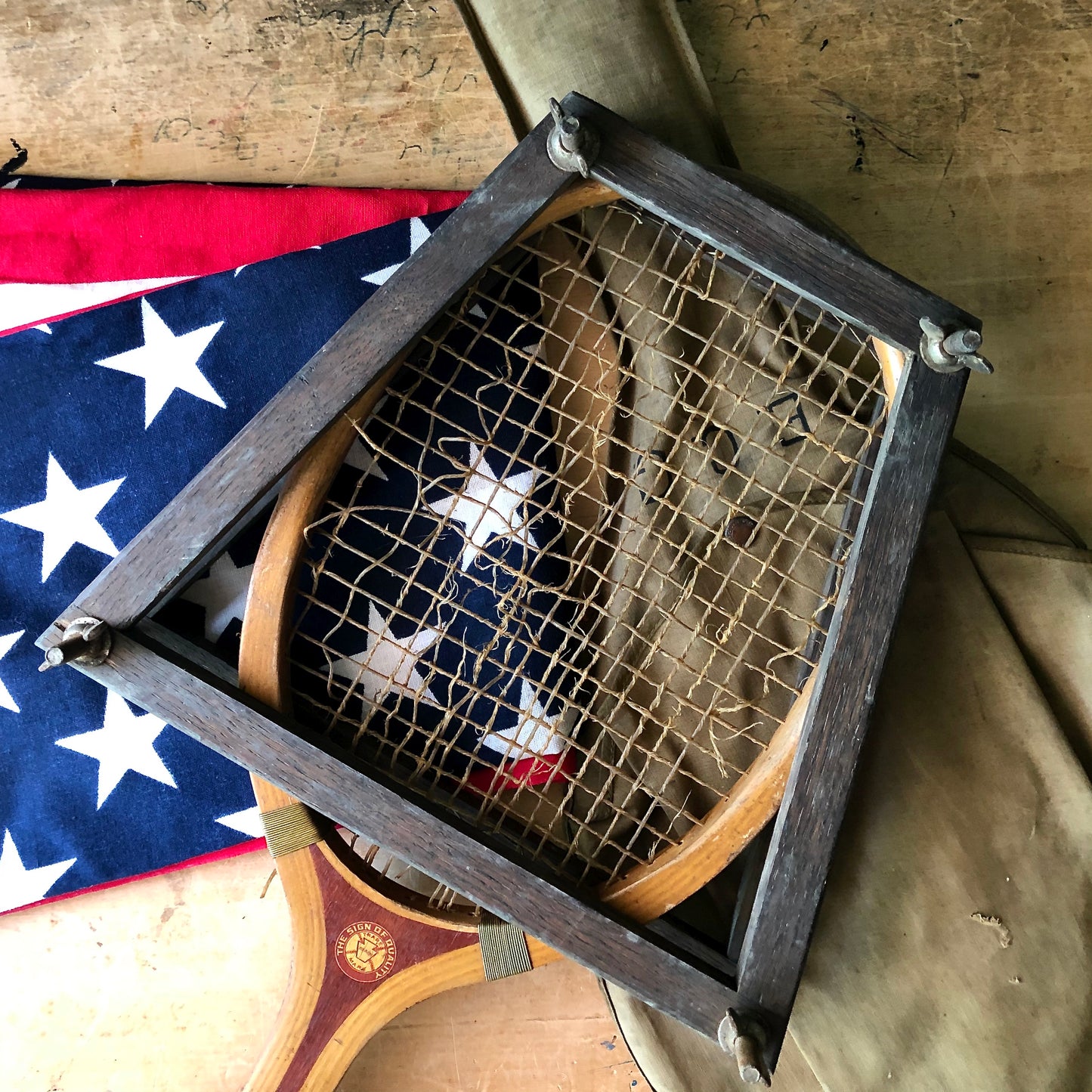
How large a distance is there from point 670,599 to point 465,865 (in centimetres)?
26

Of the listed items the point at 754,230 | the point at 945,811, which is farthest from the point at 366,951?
the point at 754,230

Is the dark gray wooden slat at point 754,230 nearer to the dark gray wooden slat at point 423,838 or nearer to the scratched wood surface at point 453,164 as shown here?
the scratched wood surface at point 453,164

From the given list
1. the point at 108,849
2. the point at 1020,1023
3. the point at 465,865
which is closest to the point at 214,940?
the point at 108,849

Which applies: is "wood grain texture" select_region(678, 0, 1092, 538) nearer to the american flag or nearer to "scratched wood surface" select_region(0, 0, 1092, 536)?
"scratched wood surface" select_region(0, 0, 1092, 536)

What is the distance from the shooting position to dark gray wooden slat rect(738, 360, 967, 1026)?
0.55 m

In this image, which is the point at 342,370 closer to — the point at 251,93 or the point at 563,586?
the point at 563,586

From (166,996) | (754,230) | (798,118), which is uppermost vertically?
(798,118)

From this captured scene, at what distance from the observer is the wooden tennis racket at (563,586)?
604mm

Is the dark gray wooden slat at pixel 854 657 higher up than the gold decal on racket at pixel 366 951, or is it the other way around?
the dark gray wooden slat at pixel 854 657

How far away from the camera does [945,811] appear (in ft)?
2.21

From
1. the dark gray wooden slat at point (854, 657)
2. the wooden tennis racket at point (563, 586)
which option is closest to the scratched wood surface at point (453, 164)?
the wooden tennis racket at point (563, 586)

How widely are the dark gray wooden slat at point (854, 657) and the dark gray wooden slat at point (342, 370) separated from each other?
29cm

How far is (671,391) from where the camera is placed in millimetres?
676

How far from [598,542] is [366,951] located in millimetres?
362
